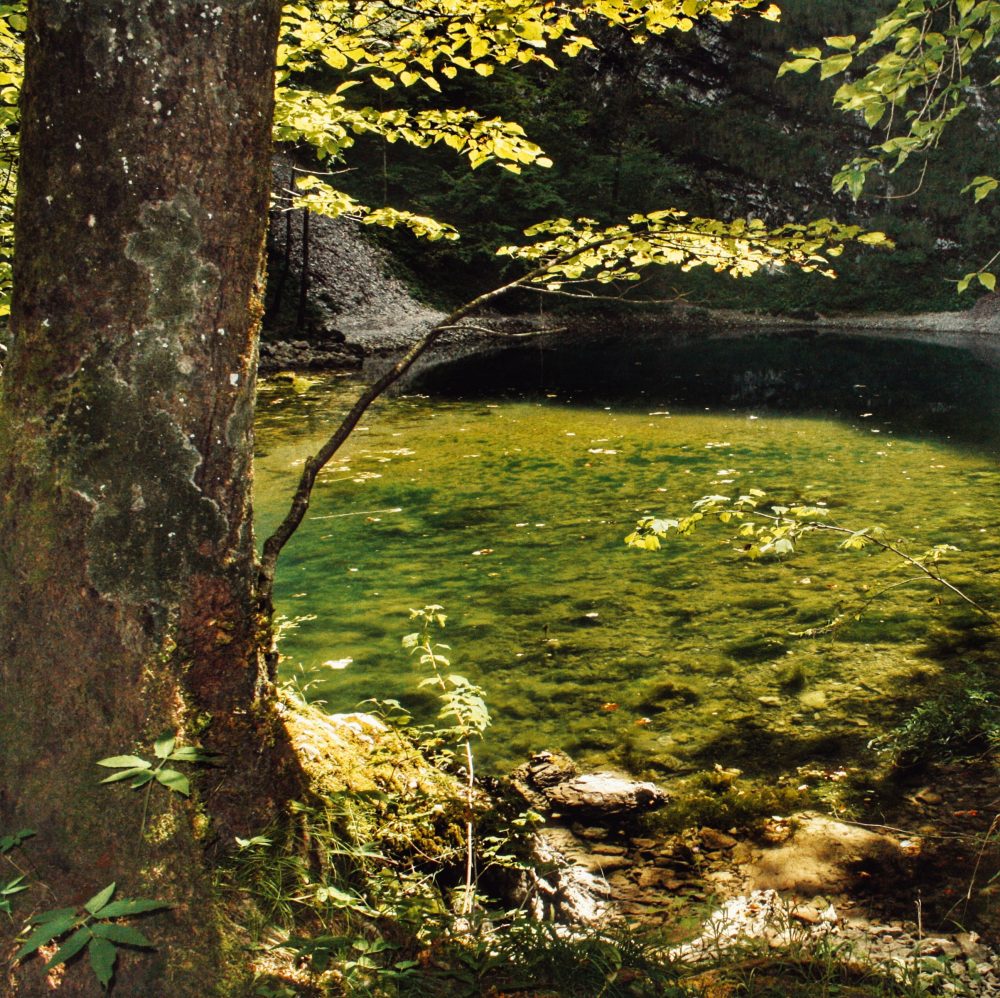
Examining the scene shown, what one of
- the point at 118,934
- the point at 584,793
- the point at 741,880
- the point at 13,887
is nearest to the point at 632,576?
the point at 584,793

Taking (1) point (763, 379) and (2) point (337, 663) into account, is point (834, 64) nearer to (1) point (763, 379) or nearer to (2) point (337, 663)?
(2) point (337, 663)

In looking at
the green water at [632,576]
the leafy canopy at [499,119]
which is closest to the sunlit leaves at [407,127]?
the leafy canopy at [499,119]

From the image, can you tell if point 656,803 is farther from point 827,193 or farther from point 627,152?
point 827,193

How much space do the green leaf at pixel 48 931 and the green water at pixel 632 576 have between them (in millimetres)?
2572

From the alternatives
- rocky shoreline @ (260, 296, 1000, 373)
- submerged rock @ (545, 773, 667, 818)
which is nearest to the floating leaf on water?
submerged rock @ (545, 773, 667, 818)

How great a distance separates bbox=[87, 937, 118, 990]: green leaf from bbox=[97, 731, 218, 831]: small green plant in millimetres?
301

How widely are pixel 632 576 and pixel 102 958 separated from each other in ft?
16.3

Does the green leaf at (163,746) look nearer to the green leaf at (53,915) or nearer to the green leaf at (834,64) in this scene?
the green leaf at (53,915)

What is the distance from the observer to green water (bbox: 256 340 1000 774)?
4.22 m

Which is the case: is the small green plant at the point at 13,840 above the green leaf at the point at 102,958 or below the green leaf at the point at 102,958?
below

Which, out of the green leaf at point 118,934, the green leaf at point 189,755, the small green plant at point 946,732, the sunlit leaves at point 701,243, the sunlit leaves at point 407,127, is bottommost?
the small green plant at point 946,732

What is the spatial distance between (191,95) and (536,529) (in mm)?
5656

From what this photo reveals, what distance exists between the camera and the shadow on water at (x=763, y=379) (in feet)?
43.9

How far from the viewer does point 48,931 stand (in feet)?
4.80
